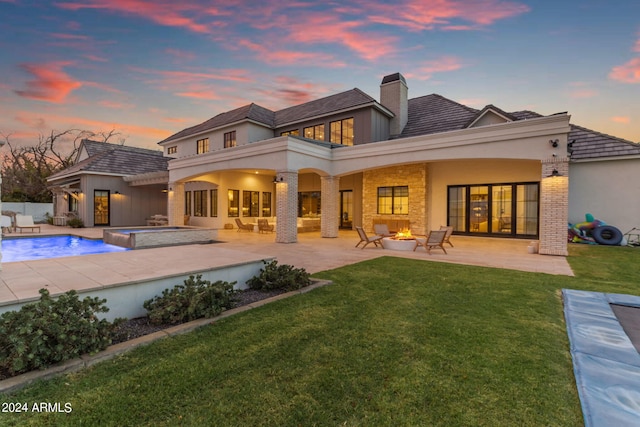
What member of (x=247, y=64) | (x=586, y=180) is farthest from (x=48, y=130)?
(x=586, y=180)

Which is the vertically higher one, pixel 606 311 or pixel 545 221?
pixel 545 221

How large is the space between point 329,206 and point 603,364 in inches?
498

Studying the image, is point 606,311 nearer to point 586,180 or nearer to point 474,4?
point 474,4

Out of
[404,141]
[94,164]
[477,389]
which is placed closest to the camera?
[477,389]

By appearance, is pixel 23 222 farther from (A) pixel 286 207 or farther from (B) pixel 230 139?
(A) pixel 286 207

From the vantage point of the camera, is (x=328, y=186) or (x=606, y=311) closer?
(x=606, y=311)

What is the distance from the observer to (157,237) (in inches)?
466

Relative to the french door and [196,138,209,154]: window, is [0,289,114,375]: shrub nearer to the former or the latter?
the french door

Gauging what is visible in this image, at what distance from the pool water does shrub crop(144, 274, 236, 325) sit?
29.0 ft

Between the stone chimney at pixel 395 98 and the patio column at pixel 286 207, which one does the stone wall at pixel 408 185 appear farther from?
the patio column at pixel 286 207

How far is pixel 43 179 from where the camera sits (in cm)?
3019

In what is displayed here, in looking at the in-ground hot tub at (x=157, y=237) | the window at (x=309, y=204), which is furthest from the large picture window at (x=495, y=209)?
the in-ground hot tub at (x=157, y=237)

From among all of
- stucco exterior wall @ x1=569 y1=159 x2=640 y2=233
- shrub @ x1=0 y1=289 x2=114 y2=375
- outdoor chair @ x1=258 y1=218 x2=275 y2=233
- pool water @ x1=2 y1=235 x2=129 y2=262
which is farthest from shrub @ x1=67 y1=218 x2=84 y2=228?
stucco exterior wall @ x1=569 y1=159 x2=640 y2=233

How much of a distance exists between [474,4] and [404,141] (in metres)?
5.20
